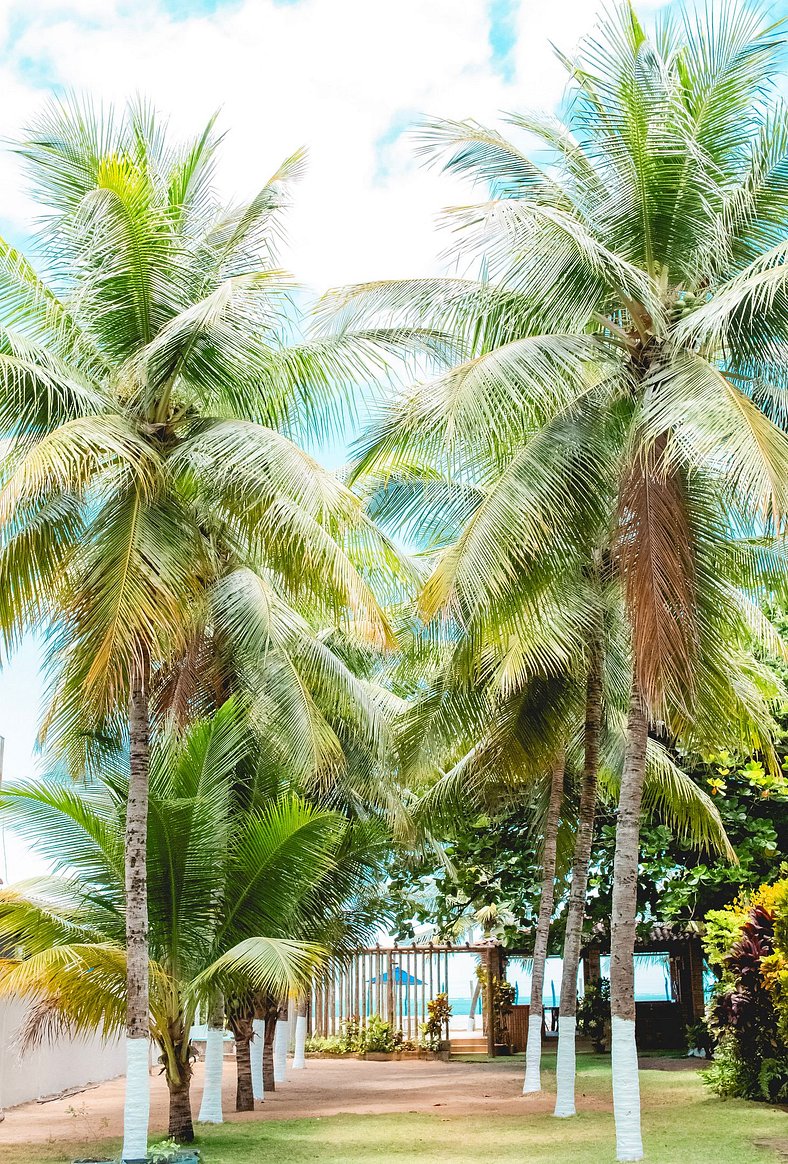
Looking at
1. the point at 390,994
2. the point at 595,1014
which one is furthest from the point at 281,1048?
the point at 595,1014

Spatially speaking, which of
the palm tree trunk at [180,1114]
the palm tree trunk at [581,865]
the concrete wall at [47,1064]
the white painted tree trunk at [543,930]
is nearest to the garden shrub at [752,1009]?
the palm tree trunk at [581,865]

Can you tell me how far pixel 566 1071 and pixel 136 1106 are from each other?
5.41m

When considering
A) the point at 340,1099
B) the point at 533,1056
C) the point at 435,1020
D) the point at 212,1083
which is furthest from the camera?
the point at 435,1020

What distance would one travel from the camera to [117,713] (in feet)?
34.2

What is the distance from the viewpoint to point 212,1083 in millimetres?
12391

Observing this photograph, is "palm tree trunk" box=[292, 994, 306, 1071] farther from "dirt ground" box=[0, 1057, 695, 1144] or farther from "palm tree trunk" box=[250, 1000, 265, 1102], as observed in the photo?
"palm tree trunk" box=[250, 1000, 265, 1102]

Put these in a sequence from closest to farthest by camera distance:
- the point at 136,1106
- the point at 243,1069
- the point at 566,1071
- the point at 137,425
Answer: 1. the point at 136,1106
2. the point at 137,425
3. the point at 566,1071
4. the point at 243,1069

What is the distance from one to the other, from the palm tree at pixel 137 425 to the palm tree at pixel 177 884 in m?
1.00

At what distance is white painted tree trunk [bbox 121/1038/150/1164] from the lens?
842 centimetres

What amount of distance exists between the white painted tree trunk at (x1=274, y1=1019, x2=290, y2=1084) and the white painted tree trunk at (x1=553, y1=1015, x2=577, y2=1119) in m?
6.02

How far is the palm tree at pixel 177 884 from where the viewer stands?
1002 cm

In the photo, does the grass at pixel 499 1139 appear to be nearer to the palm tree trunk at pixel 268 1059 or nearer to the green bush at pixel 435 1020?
the palm tree trunk at pixel 268 1059

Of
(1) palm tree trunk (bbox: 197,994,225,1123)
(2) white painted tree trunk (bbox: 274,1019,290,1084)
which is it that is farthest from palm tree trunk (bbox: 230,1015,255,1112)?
(2) white painted tree trunk (bbox: 274,1019,290,1084)

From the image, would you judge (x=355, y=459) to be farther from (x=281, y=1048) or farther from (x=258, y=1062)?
(x=281, y=1048)
